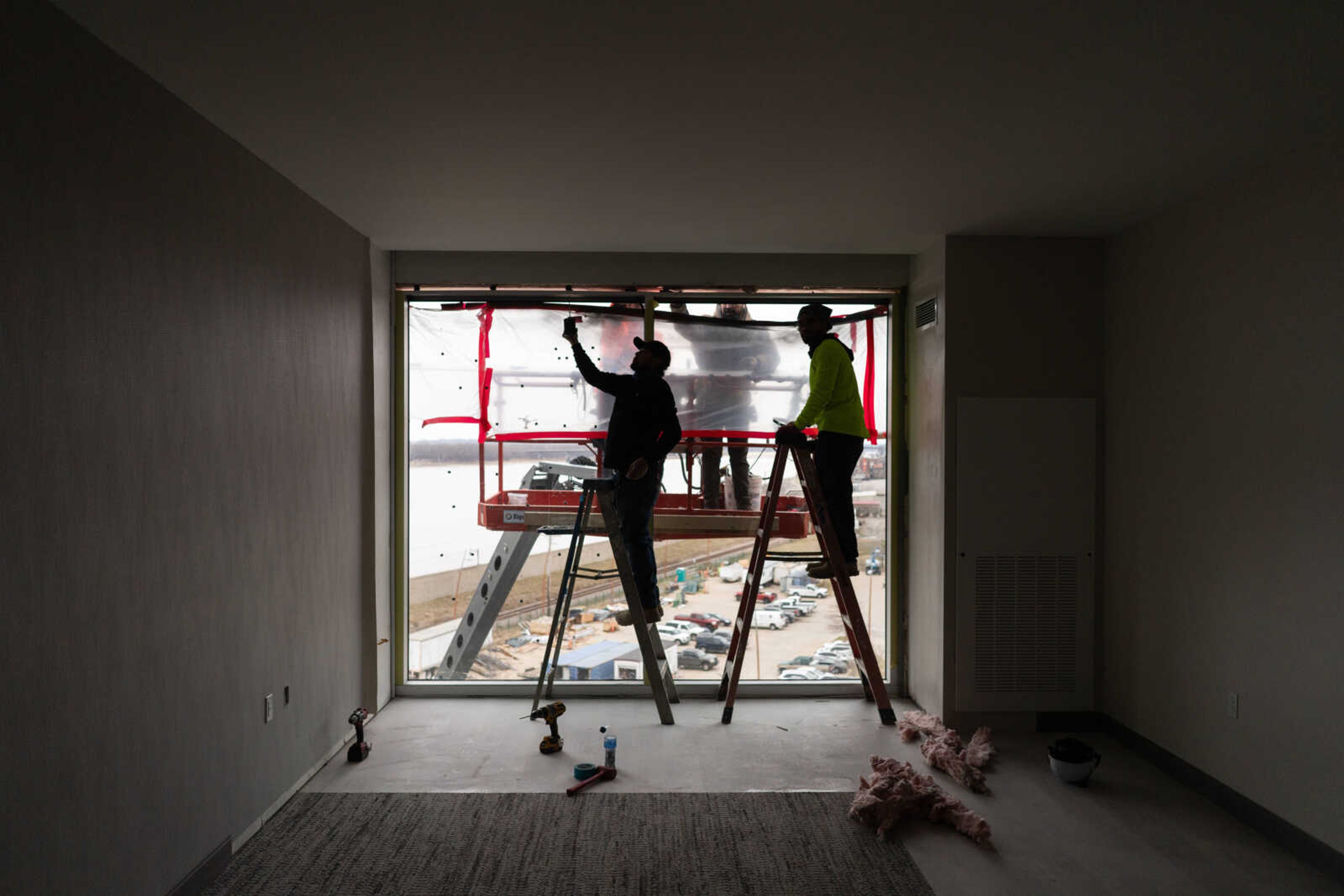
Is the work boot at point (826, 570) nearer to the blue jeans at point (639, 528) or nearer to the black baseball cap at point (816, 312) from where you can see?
the blue jeans at point (639, 528)

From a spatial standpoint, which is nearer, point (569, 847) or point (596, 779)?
point (569, 847)

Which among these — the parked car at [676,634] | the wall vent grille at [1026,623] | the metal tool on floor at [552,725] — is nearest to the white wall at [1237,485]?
the wall vent grille at [1026,623]

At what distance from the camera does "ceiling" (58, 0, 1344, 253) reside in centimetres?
191

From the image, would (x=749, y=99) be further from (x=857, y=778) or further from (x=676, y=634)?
(x=676, y=634)

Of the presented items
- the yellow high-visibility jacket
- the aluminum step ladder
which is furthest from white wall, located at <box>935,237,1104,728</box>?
the aluminum step ladder

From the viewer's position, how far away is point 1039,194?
10.8 feet

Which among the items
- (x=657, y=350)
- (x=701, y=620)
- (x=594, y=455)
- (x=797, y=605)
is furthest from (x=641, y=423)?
(x=797, y=605)

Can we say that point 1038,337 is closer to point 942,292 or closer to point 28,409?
point 942,292

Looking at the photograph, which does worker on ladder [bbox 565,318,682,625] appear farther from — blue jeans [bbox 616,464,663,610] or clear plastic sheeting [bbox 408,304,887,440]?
clear plastic sheeting [bbox 408,304,887,440]

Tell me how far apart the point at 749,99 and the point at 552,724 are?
2813mm

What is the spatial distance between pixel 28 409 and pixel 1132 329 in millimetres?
4300

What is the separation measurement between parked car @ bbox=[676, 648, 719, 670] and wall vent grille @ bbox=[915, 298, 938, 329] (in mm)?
2268

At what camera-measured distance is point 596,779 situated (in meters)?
3.29

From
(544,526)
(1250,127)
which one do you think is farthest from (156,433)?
Answer: (1250,127)
